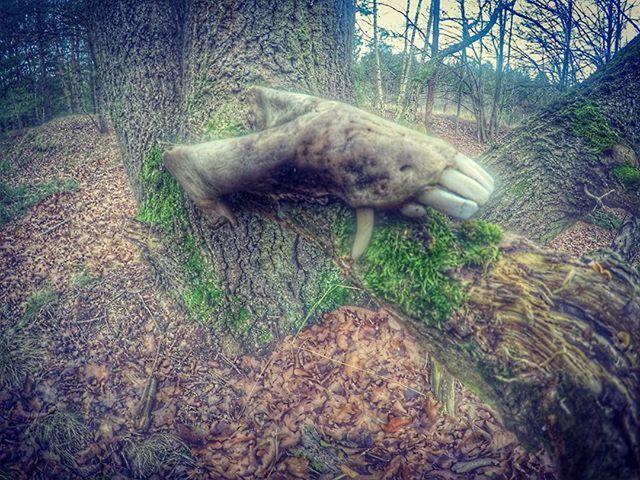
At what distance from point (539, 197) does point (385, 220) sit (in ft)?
5.10

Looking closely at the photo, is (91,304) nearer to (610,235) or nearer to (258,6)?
(258,6)

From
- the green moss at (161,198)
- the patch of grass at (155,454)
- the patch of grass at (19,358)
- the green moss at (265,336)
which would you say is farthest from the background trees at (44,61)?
the patch of grass at (155,454)

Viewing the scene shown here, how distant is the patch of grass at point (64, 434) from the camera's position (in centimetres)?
282

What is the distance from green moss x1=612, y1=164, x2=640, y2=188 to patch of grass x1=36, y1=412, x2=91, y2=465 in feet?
15.3

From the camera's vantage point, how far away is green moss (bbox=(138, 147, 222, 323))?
8.87ft

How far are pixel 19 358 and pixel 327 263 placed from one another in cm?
339

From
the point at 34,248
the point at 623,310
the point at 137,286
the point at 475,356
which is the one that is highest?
the point at 623,310

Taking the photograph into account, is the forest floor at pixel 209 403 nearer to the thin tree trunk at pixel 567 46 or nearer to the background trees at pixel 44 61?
the thin tree trunk at pixel 567 46

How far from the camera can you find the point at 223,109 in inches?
97.8

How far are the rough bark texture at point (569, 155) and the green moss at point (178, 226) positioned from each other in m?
2.47

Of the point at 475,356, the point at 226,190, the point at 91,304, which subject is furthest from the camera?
the point at 91,304

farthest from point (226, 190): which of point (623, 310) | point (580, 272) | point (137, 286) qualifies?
point (137, 286)

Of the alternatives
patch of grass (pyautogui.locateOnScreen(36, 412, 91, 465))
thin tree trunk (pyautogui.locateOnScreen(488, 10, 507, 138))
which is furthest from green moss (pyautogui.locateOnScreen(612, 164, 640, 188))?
thin tree trunk (pyautogui.locateOnScreen(488, 10, 507, 138))

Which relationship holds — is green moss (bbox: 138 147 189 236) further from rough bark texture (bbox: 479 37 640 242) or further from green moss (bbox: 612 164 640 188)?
green moss (bbox: 612 164 640 188)
